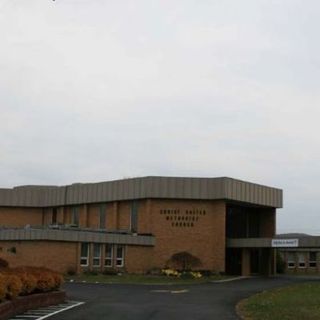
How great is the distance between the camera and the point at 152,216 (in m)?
53.1

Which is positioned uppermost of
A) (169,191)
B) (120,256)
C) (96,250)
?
(169,191)

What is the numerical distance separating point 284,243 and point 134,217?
11.9 m

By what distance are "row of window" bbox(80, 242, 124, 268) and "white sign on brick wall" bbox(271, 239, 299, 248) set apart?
1160cm

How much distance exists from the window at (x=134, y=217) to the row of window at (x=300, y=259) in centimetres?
2468

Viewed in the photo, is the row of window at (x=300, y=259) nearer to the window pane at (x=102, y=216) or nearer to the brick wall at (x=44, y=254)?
the window pane at (x=102, y=216)

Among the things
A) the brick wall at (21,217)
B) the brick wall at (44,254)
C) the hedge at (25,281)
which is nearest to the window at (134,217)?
the brick wall at (44,254)

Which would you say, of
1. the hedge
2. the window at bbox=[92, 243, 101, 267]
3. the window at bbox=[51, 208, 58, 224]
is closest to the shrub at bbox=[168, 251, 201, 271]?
the window at bbox=[92, 243, 101, 267]

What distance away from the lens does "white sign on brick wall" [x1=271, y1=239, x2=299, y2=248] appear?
168 ft

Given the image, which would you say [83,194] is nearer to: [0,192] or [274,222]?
[0,192]

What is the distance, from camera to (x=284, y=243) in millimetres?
51969

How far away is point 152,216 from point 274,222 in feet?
39.6

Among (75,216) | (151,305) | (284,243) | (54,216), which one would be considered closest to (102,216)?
(75,216)

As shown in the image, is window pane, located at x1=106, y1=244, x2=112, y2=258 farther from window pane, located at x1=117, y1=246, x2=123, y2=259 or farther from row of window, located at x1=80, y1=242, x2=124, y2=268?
window pane, located at x1=117, y1=246, x2=123, y2=259

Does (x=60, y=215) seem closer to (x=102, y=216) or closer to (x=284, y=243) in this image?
(x=102, y=216)
